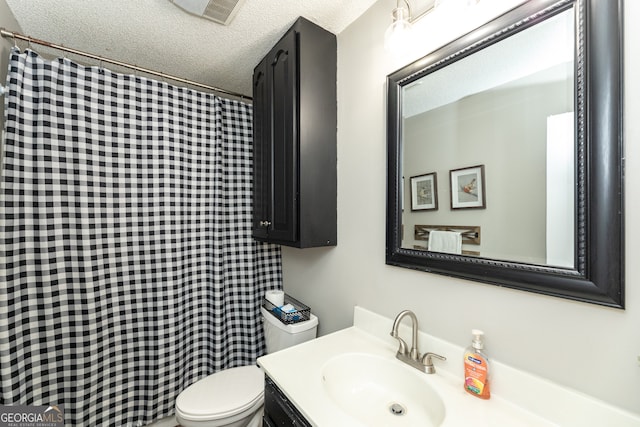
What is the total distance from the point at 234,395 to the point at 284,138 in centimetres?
132

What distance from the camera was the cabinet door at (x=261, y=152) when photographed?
5.01ft

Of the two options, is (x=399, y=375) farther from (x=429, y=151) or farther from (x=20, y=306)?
(x=20, y=306)

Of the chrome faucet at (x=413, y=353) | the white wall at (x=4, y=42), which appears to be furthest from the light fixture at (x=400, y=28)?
the white wall at (x=4, y=42)

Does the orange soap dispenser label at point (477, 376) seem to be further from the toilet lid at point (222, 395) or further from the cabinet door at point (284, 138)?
the toilet lid at point (222, 395)

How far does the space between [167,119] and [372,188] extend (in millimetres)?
1304

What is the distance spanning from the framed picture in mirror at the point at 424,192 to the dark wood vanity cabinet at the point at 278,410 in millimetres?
813

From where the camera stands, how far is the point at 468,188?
899mm

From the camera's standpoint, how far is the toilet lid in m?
1.23

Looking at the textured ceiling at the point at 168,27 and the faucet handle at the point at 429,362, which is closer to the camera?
the faucet handle at the point at 429,362

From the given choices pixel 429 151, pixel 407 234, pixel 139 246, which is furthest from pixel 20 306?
pixel 429 151

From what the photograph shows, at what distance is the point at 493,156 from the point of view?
0.84m

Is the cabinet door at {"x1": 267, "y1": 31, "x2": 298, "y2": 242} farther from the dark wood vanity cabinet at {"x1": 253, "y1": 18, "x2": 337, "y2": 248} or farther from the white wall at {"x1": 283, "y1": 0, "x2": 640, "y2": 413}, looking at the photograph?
the white wall at {"x1": 283, "y1": 0, "x2": 640, "y2": 413}

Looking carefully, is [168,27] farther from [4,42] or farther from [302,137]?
[302,137]

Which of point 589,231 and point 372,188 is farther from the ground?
point 372,188
